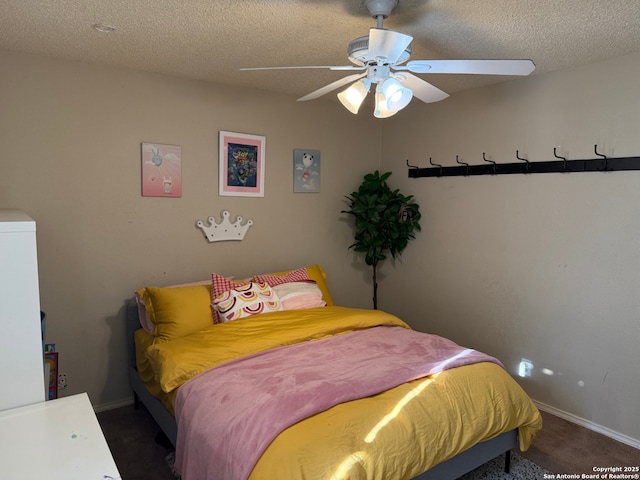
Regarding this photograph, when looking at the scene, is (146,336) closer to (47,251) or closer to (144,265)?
(144,265)

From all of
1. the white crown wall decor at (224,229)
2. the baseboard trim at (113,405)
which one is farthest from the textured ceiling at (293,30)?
the baseboard trim at (113,405)

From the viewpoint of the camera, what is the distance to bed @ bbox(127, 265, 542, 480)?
Answer: 64.6 inches

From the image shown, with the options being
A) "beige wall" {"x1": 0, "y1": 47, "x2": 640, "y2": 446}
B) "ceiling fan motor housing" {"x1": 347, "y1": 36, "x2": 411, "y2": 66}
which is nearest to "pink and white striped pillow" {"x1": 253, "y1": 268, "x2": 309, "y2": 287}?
"beige wall" {"x1": 0, "y1": 47, "x2": 640, "y2": 446}

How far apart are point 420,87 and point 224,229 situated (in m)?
1.84

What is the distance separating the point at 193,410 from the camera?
1.95 metres

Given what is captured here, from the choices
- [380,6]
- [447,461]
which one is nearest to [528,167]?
[380,6]

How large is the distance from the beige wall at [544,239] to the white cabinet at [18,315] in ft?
9.67

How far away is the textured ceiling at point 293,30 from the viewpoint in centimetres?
194

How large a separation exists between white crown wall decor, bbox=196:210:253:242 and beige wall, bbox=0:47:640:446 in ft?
0.19

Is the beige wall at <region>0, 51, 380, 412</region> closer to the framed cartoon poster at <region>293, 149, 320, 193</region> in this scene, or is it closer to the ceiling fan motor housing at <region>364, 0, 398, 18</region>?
the framed cartoon poster at <region>293, 149, 320, 193</region>

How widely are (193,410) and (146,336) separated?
1.02 meters

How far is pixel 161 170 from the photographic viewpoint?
9.96 ft

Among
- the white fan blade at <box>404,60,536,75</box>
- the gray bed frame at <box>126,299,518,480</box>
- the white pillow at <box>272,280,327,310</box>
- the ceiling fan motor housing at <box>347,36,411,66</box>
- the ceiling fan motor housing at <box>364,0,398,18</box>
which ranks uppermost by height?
the ceiling fan motor housing at <box>364,0,398,18</box>

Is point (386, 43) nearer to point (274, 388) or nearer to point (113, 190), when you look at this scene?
point (274, 388)
